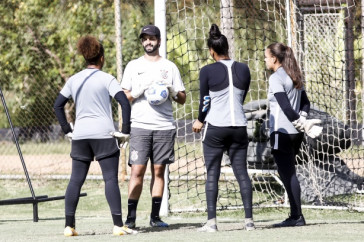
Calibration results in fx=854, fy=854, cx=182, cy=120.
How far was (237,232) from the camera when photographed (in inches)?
284

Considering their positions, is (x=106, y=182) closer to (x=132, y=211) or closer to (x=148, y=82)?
(x=132, y=211)

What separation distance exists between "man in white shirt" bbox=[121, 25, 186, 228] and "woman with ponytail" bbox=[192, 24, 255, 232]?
420 millimetres

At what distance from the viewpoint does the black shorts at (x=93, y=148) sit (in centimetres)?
700

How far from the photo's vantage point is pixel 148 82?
7555mm

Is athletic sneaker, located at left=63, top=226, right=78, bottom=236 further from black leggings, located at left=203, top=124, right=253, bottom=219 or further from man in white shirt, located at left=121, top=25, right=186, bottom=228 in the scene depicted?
black leggings, located at left=203, top=124, right=253, bottom=219

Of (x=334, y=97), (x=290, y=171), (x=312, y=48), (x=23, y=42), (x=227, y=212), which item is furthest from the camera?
(x=23, y=42)

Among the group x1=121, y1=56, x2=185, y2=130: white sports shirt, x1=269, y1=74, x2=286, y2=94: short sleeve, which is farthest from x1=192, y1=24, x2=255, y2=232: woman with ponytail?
x1=121, y1=56, x2=185, y2=130: white sports shirt

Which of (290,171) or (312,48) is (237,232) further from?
(312,48)

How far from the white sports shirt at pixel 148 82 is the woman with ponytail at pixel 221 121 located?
411mm

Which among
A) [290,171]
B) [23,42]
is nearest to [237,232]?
[290,171]

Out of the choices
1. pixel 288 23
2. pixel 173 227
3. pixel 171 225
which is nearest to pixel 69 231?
pixel 173 227

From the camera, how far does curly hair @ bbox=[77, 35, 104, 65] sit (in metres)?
7.08

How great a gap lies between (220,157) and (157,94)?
30.9 inches

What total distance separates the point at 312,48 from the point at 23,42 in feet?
19.0
